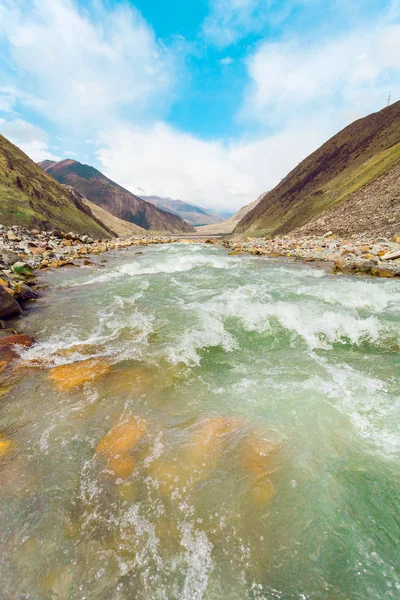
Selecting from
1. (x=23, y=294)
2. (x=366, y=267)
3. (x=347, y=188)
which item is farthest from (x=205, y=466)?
(x=347, y=188)

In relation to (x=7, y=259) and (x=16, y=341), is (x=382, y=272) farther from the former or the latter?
(x=7, y=259)

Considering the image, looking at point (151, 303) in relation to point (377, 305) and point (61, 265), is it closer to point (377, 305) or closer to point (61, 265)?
point (377, 305)

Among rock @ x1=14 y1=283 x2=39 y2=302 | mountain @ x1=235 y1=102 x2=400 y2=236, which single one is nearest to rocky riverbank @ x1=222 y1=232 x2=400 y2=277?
mountain @ x1=235 y1=102 x2=400 y2=236

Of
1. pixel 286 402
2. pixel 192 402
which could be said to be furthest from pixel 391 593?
pixel 192 402

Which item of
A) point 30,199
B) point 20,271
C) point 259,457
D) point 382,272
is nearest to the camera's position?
point 259,457

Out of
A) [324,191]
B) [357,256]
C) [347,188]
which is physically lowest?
[357,256]

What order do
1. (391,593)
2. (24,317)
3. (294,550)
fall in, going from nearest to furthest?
(391,593) < (294,550) < (24,317)
